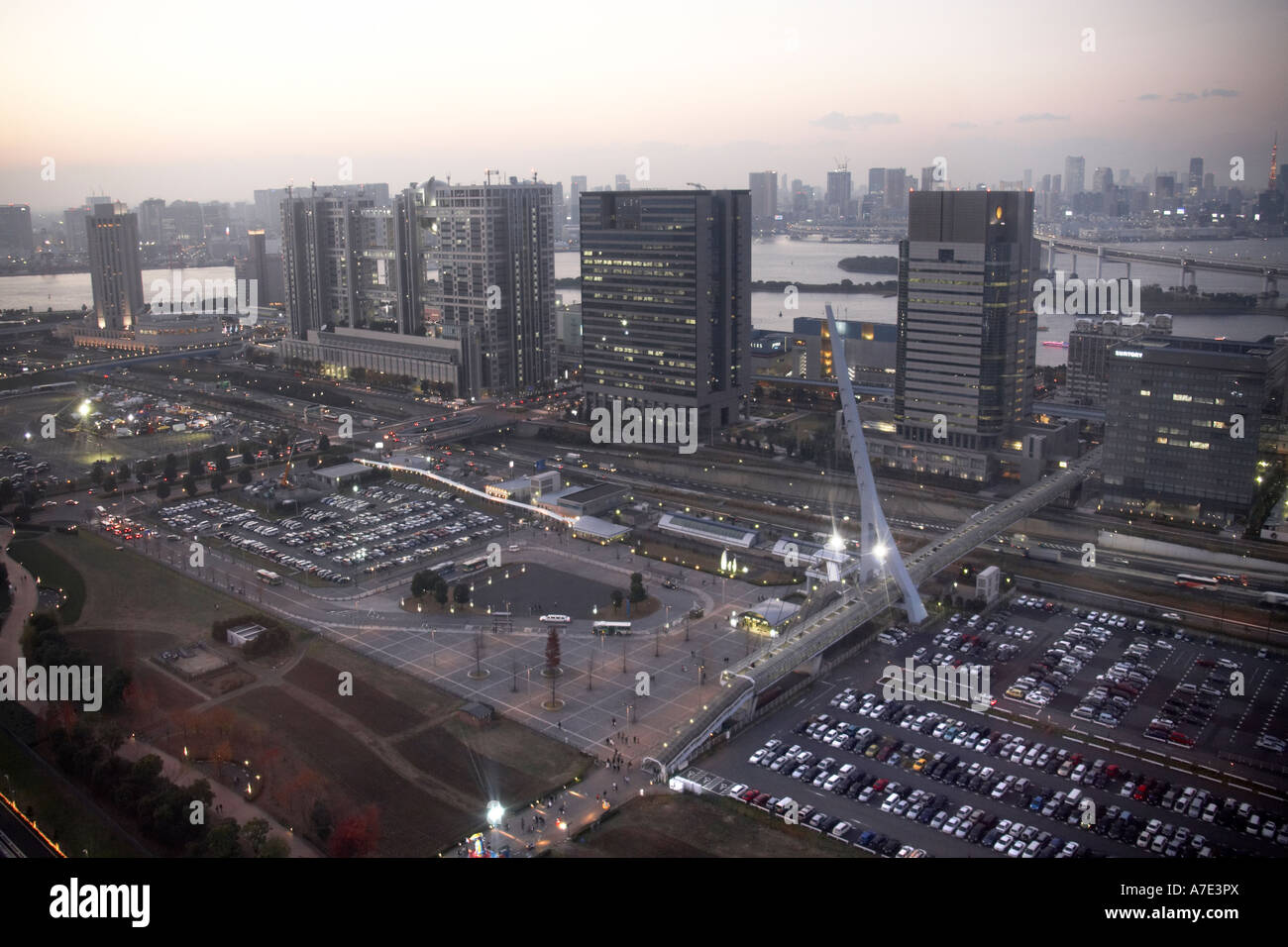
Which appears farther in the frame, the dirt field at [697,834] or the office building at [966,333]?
the office building at [966,333]

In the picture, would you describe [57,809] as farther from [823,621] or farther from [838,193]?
[838,193]

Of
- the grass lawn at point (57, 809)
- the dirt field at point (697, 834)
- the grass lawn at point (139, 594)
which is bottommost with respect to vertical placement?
the dirt field at point (697, 834)

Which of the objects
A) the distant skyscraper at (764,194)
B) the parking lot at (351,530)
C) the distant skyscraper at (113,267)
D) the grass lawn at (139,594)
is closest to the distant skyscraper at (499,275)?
the parking lot at (351,530)

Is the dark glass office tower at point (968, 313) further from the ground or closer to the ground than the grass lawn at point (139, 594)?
further from the ground

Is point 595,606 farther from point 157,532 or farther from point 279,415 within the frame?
point 279,415

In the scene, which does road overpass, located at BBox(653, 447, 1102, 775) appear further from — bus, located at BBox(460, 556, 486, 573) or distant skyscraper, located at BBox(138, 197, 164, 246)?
distant skyscraper, located at BBox(138, 197, 164, 246)

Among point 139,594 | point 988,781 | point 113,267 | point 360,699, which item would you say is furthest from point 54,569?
point 113,267

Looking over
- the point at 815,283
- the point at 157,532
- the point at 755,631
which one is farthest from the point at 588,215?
the point at 815,283

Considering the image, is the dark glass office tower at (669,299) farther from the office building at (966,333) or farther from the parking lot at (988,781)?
the parking lot at (988,781)
